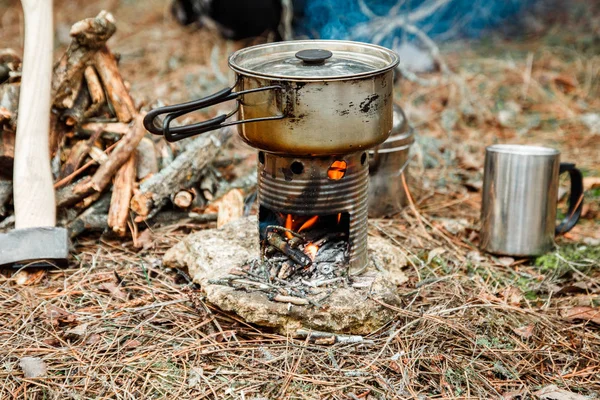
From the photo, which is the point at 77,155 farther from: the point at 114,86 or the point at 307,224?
the point at 307,224

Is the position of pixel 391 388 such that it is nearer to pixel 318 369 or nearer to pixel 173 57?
pixel 318 369

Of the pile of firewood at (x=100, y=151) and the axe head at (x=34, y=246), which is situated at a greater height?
the pile of firewood at (x=100, y=151)

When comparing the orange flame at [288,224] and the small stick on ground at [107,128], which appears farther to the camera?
the small stick on ground at [107,128]

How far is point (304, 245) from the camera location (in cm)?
335

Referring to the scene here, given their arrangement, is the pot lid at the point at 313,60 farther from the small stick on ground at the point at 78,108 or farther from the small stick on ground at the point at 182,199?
the small stick on ground at the point at 78,108

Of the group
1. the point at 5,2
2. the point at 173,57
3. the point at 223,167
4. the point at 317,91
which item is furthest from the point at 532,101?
the point at 5,2

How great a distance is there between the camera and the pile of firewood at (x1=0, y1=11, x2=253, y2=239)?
3.94m

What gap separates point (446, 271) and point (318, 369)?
1217mm

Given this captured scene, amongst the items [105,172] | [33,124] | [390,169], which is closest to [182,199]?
[105,172]

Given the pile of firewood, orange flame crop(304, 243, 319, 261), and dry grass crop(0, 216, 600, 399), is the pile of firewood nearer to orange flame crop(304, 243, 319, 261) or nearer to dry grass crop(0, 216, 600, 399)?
dry grass crop(0, 216, 600, 399)

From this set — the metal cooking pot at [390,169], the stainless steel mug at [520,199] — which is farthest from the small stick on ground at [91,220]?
the stainless steel mug at [520,199]

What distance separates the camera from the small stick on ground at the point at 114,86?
4.21 m

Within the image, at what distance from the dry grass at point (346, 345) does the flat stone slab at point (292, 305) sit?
0.08 m

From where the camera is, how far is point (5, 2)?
8.77 metres
